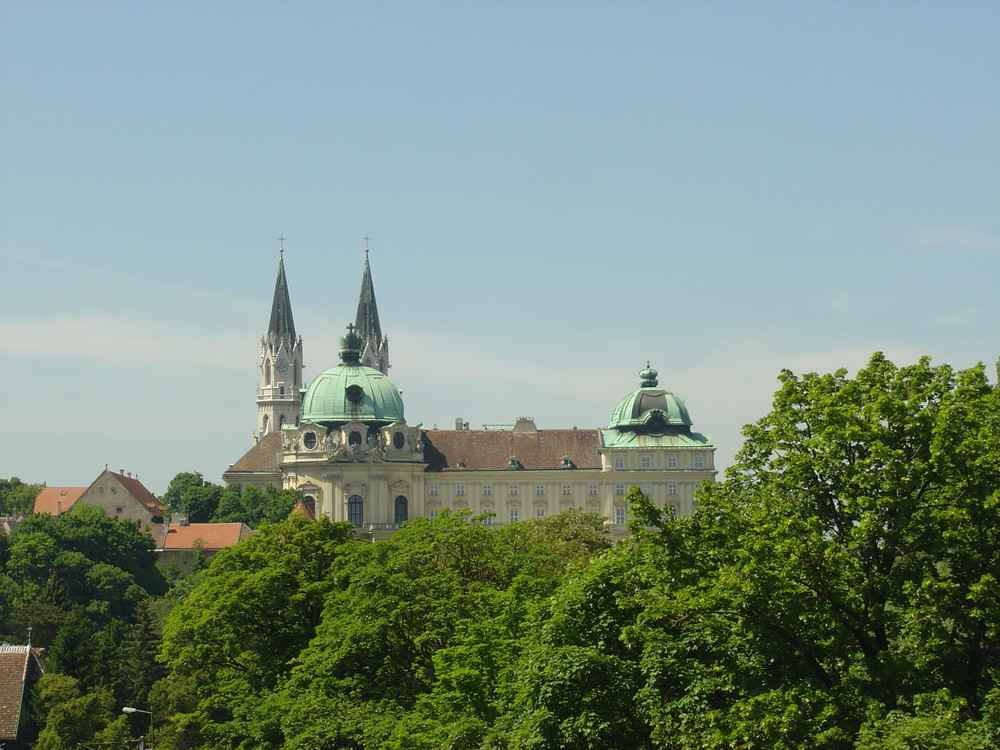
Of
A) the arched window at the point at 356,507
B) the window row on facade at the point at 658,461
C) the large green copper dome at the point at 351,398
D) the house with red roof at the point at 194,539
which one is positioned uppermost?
the large green copper dome at the point at 351,398

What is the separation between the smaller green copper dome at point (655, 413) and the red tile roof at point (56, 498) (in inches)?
2389

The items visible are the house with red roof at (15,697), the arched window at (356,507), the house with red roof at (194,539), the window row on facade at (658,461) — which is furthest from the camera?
the window row on facade at (658,461)

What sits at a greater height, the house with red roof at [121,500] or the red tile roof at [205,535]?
the house with red roof at [121,500]

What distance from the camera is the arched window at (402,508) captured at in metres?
143

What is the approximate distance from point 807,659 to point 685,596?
257 cm

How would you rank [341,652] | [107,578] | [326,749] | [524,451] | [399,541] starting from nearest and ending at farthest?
[326,749], [341,652], [399,541], [107,578], [524,451]

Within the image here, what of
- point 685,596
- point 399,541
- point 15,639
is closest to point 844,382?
point 685,596

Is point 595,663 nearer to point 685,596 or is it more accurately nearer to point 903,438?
point 685,596

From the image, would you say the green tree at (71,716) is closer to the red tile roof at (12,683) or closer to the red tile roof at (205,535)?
the red tile roof at (12,683)

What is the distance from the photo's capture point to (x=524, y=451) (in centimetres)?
14825

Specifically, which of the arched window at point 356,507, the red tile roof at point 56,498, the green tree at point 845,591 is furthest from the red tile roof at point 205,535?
the green tree at point 845,591

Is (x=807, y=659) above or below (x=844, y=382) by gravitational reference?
below

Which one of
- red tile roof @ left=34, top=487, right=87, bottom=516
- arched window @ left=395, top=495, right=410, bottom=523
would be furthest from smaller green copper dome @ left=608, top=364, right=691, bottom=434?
red tile roof @ left=34, top=487, right=87, bottom=516

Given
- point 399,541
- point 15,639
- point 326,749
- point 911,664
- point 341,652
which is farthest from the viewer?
point 15,639
